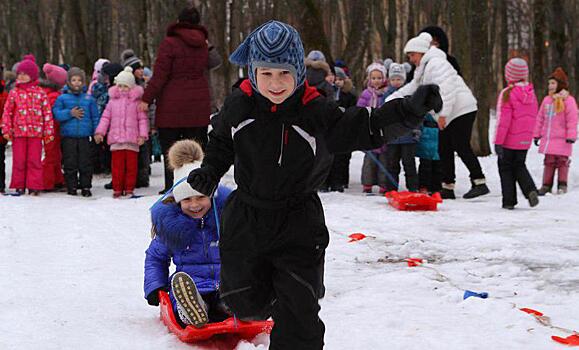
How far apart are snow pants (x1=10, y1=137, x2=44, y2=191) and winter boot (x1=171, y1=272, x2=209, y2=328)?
6.43 metres

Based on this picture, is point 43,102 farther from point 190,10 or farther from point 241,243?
point 241,243

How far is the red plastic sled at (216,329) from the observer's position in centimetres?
380

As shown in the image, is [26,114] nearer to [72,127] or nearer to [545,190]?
[72,127]

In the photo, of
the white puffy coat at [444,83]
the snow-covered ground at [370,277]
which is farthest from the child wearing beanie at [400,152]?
the snow-covered ground at [370,277]

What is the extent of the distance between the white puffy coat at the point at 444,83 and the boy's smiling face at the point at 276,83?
558 cm

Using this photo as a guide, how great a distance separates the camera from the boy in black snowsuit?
308 centimetres

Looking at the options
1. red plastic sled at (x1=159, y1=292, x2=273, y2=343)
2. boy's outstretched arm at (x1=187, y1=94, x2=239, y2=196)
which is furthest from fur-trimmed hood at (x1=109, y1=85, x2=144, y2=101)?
boy's outstretched arm at (x1=187, y1=94, x2=239, y2=196)

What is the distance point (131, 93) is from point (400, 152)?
3.45 metres

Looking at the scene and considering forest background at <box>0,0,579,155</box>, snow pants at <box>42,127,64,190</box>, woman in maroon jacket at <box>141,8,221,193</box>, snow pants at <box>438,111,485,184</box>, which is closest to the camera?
woman in maroon jacket at <box>141,8,221,193</box>

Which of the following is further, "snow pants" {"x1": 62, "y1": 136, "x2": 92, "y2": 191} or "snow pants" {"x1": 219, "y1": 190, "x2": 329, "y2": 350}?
"snow pants" {"x1": 62, "y1": 136, "x2": 92, "y2": 191}

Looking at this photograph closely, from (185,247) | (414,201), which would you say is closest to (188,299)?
(185,247)

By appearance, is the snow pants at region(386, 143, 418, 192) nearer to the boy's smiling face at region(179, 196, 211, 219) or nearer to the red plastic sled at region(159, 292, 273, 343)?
the boy's smiling face at region(179, 196, 211, 219)

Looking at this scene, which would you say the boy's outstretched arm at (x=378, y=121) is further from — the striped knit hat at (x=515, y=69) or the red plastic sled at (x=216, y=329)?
the striped knit hat at (x=515, y=69)

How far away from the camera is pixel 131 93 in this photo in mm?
9578
